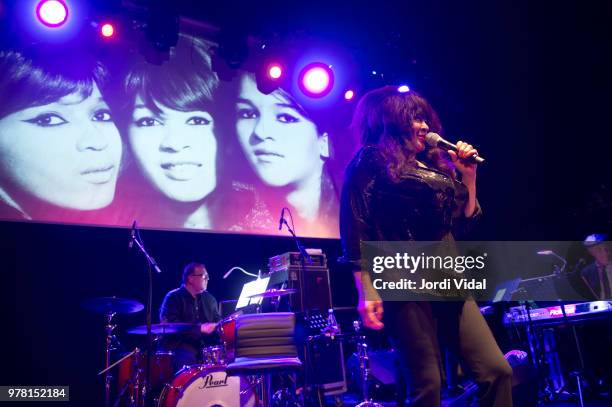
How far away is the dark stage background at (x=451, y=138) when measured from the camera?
18.0 ft

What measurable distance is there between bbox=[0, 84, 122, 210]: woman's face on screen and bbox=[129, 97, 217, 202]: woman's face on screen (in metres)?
0.28

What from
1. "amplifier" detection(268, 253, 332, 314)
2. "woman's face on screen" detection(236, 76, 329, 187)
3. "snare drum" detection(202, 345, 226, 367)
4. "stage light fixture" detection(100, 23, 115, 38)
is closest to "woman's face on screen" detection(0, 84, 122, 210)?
"stage light fixture" detection(100, 23, 115, 38)

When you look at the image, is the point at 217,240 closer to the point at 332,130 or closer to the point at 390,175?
the point at 332,130

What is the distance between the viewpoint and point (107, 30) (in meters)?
5.39

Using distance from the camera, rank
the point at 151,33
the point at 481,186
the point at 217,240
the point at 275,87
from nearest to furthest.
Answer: the point at 151,33 → the point at 275,87 → the point at 217,240 → the point at 481,186

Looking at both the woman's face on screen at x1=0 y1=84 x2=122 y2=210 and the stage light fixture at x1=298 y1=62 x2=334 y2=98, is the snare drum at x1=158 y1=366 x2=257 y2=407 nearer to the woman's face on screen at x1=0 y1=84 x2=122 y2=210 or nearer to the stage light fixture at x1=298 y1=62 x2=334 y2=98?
the woman's face on screen at x1=0 y1=84 x2=122 y2=210

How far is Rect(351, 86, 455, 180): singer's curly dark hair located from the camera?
2244 millimetres

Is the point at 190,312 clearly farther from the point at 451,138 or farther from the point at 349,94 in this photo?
the point at 451,138

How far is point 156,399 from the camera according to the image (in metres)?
4.57

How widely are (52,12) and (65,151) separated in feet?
4.82

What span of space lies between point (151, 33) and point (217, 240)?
106 inches

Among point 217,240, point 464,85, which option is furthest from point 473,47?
point 217,240

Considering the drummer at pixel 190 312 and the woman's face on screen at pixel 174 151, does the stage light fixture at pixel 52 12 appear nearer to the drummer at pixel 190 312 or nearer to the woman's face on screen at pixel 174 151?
the woman's face on screen at pixel 174 151

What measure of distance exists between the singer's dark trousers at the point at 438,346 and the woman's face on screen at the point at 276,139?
4.13 meters
